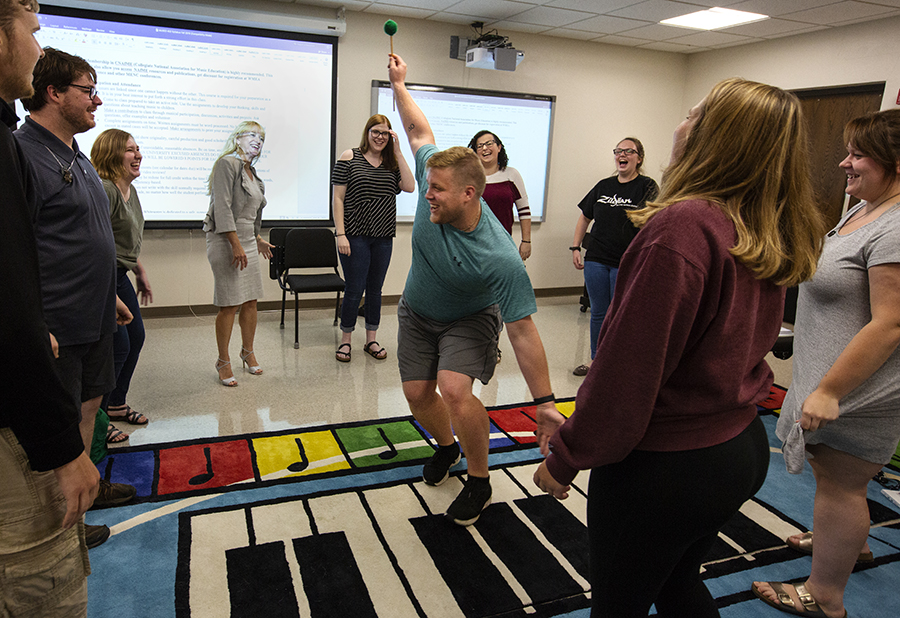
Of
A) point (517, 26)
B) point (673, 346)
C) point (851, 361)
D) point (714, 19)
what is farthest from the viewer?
point (517, 26)

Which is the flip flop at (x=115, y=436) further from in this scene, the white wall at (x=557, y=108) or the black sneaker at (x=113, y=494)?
the white wall at (x=557, y=108)

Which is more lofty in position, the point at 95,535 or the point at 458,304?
the point at 458,304

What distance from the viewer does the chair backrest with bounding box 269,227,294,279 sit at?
4637mm

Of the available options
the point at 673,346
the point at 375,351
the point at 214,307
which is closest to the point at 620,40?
the point at 375,351

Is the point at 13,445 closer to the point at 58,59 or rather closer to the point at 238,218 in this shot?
the point at 58,59

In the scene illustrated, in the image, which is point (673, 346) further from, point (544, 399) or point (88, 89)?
point (88, 89)

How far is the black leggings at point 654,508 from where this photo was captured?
1.03 m

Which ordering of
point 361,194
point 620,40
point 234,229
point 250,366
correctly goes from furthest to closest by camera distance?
point 620,40 < point 361,194 < point 250,366 < point 234,229

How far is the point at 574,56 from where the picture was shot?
627 centimetres

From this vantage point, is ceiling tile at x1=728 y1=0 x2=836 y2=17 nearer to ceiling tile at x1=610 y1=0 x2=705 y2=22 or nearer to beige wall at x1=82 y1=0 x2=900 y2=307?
ceiling tile at x1=610 y1=0 x2=705 y2=22

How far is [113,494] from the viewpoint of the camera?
89.8 inches

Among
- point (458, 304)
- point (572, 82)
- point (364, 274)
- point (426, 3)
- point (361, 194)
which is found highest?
point (426, 3)

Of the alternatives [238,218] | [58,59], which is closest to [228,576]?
[58,59]

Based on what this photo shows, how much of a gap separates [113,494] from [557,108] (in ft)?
18.0
